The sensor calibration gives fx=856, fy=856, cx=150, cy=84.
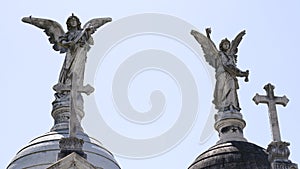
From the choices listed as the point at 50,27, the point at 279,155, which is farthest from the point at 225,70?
the point at 50,27

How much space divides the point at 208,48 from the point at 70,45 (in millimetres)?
4549

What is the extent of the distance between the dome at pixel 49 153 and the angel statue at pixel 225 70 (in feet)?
12.1

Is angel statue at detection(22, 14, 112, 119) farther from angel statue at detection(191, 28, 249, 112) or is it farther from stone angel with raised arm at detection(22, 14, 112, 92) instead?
angel statue at detection(191, 28, 249, 112)

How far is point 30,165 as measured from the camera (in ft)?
78.4

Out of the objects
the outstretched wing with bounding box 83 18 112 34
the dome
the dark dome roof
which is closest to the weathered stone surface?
the dome

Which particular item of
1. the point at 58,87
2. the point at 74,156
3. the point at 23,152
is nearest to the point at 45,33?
the point at 58,87

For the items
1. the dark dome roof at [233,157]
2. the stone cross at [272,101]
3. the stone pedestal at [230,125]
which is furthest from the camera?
the stone pedestal at [230,125]

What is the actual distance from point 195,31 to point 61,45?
448cm

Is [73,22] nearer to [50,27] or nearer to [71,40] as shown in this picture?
[71,40]

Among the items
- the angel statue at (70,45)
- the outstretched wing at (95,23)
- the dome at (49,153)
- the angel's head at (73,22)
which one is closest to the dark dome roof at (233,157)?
the dome at (49,153)

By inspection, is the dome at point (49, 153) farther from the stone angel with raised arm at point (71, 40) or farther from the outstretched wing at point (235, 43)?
the outstretched wing at point (235, 43)

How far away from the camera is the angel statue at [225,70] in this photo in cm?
2530

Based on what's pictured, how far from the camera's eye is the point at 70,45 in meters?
24.4

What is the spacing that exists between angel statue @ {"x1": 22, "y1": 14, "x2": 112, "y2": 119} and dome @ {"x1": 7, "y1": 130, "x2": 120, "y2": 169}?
4.15ft
